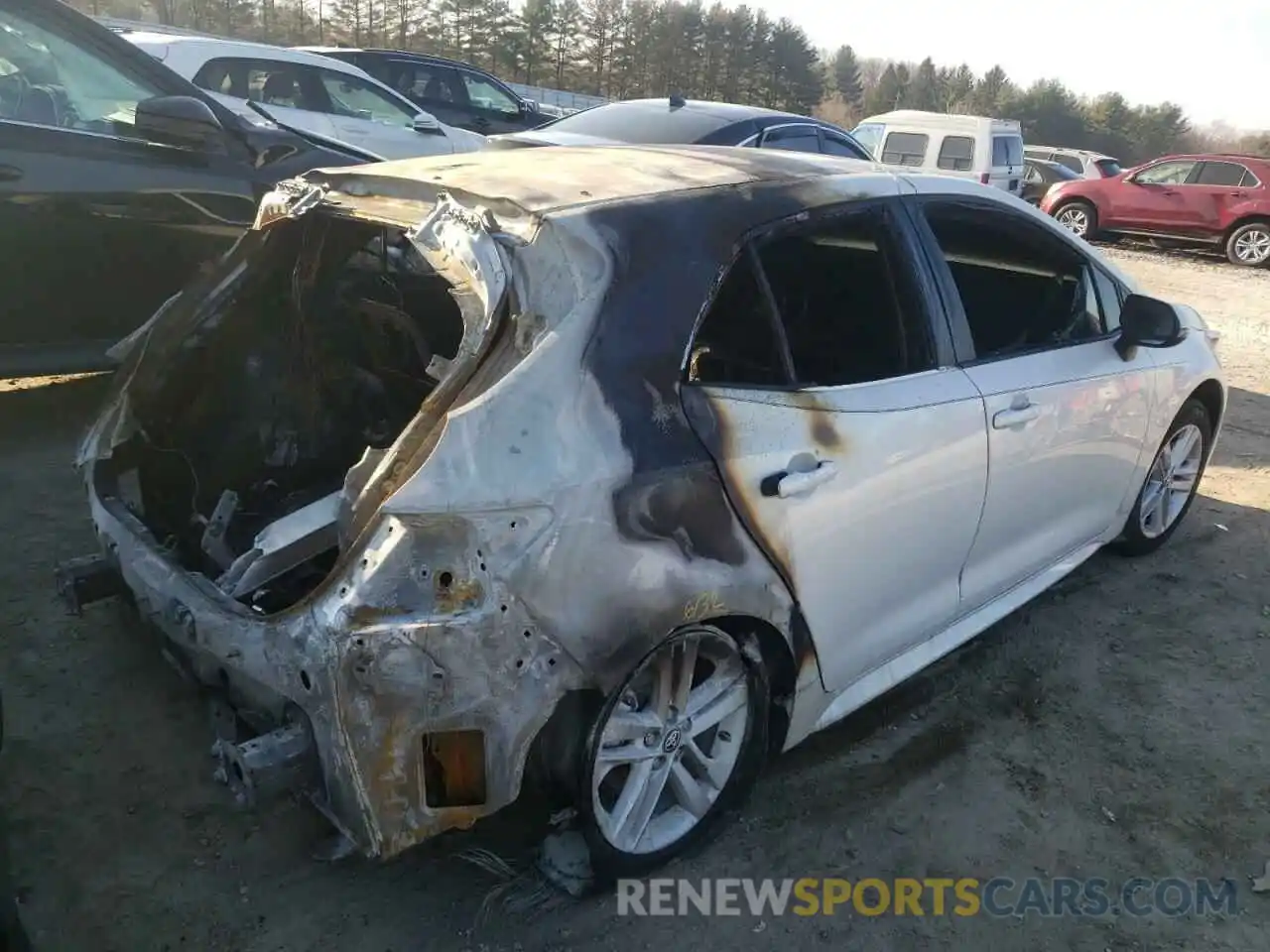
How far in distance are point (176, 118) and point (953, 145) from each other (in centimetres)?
1434

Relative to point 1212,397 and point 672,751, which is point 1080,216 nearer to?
point 1212,397

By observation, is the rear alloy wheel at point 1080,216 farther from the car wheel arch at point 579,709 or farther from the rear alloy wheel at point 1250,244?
the car wheel arch at point 579,709

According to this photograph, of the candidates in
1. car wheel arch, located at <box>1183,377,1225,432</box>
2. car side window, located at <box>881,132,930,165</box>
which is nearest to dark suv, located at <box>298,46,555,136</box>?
car side window, located at <box>881,132,930,165</box>

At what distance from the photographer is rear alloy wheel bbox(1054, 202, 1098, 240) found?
17.7m

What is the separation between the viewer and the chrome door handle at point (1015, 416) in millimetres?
3090

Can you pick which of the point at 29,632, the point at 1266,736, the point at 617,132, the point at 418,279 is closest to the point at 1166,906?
the point at 1266,736

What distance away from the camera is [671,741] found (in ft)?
8.11

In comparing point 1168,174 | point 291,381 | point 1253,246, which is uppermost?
point 1168,174

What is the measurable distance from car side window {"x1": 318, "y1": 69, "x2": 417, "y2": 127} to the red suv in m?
11.3

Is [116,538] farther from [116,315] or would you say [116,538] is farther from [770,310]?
[116,315]

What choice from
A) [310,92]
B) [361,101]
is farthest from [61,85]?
[361,101]

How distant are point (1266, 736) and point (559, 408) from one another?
9.26 feet

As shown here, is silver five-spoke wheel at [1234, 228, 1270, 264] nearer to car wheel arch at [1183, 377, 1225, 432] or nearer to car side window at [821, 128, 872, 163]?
car side window at [821, 128, 872, 163]

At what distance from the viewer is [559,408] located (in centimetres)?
210
